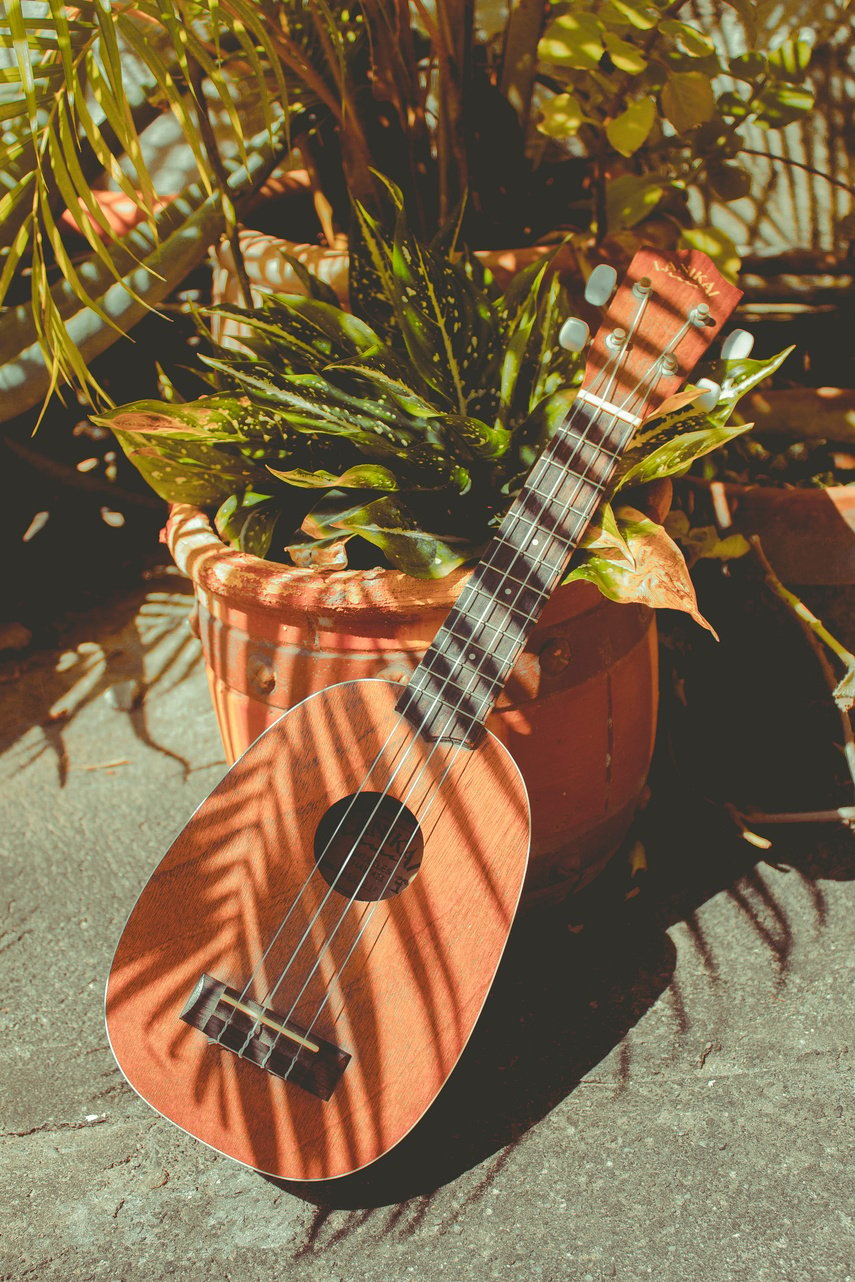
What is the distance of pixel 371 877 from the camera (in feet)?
3.97

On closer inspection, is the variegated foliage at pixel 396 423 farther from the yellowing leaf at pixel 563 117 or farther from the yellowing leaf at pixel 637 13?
the yellowing leaf at pixel 637 13

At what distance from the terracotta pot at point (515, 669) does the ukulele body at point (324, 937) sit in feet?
0.28

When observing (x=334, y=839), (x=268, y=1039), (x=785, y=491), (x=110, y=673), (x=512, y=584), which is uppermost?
(x=512, y=584)

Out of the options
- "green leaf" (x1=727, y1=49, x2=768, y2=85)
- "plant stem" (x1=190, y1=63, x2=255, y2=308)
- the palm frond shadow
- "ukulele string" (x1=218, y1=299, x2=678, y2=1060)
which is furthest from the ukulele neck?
the palm frond shadow

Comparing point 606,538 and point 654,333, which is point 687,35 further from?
point 606,538

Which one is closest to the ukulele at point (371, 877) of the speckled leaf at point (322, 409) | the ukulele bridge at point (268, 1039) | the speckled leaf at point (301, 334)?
the ukulele bridge at point (268, 1039)

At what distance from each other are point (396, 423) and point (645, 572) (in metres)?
0.42

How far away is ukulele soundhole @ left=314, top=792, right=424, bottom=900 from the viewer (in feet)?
→ 3.87

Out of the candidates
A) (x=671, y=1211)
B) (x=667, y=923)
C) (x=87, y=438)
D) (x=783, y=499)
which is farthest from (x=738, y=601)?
(x=87, y=438)

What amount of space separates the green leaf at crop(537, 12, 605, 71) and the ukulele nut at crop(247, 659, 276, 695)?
39.9 inches

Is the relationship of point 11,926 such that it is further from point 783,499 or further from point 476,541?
point 783,499

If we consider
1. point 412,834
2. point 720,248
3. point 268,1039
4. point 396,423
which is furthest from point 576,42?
point 268,1039

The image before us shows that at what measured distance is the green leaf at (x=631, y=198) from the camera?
1.66 meters

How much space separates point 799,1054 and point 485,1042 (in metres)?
0.43
